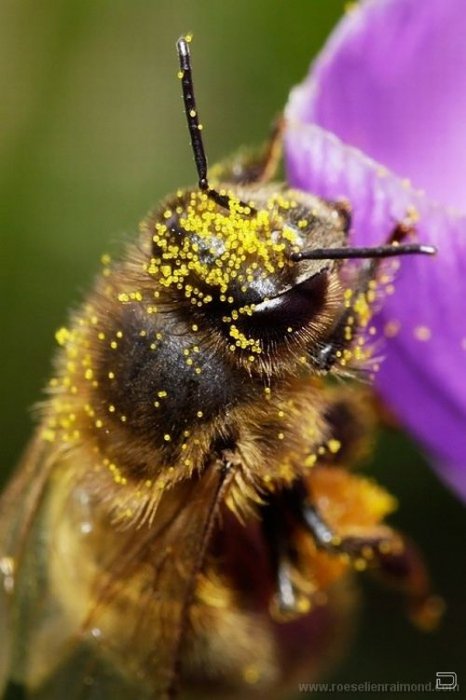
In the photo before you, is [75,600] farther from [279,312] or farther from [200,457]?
[279,312]

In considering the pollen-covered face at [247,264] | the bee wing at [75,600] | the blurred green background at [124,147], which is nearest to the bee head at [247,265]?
the pollen-covered face at [247,264]

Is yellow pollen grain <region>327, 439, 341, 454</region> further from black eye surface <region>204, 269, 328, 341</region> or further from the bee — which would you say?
black eye surface <region>204, 269, 328, 341</region>

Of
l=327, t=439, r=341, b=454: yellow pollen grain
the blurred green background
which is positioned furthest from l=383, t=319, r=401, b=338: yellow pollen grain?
the blurred green background

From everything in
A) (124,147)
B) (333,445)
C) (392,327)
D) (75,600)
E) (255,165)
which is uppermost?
(124,147)

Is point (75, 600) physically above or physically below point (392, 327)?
below

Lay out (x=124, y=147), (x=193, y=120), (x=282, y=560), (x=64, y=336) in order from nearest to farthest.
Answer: (x=193, y=120)
(x=64, y=336)
(x=282, y=560)
(x=124, y=147)

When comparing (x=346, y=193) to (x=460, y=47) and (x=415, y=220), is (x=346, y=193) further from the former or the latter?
(x=460, y=47)

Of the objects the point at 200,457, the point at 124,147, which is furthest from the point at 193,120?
the point at 124,147

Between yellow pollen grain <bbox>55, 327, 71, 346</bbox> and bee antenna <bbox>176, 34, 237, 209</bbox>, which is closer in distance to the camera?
bee antenna <bbox>176, 34, 237, 209</bbox>
